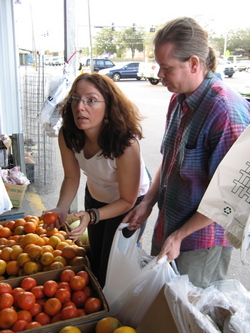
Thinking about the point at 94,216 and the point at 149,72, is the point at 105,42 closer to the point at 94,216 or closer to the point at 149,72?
the point at 149,72

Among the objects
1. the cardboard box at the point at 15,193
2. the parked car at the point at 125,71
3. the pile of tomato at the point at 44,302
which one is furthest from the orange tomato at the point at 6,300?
the parked car at the point at 125,71

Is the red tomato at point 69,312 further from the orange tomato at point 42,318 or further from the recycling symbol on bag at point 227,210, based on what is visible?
the recycling symbol on bag at point 227,210

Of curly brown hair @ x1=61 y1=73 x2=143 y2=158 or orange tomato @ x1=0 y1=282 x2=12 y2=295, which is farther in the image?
curly brown hair @ x1=61 y1=73 x2=143 y2=158

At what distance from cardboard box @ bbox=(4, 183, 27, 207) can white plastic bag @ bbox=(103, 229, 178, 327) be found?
6.79 feet

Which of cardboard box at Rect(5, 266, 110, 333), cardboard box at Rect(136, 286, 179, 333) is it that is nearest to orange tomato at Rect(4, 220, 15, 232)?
cardboard box at Rect(5, 266, 110, 333)

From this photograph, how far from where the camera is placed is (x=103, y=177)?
6.77 feet

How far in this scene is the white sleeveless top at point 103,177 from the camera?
2008 mm

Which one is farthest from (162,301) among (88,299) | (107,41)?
(107,41)

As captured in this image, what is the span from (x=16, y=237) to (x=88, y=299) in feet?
2.67

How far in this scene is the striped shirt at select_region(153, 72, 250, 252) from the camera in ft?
4.46

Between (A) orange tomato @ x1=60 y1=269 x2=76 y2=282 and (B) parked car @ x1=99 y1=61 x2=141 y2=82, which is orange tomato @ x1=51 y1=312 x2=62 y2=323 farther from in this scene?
(B) parked car @ x1=99 y1=61 x2=141 y2=82

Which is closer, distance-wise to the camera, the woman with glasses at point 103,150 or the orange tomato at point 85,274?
the orange tomato at point 85,274

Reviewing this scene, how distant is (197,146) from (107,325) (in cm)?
86

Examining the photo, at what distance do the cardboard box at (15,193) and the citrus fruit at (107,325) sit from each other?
89.0 inches
